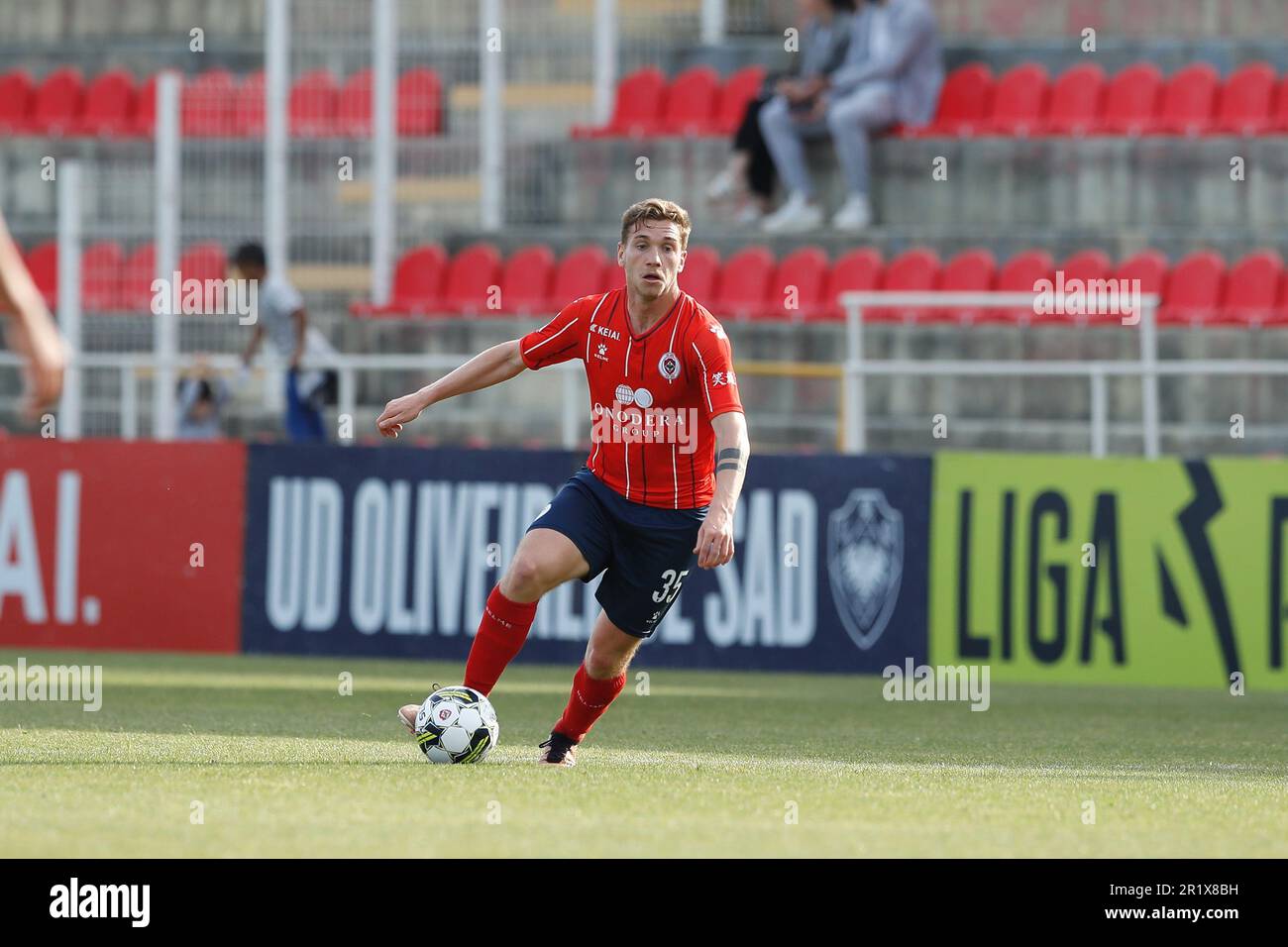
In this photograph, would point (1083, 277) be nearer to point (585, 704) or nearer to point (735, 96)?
point (735, 96)

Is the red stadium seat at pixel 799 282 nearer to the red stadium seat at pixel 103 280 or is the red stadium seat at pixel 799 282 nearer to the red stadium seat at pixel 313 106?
the red stadium seat at pixel 313 106

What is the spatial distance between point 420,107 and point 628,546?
1443 cm

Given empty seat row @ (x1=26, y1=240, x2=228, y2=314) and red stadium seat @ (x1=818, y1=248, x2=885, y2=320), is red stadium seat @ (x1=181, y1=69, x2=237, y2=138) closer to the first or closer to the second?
empty seat row @ (x1=26, y1=240, x2=228, y2=314)

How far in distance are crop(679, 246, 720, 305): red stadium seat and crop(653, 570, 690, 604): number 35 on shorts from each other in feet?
35.9

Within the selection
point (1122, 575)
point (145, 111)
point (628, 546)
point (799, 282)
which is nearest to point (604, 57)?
point (799, 282)

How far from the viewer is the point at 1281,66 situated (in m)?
21.9

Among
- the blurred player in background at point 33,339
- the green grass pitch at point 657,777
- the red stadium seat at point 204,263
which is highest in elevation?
the red stadium seat at point 204,263

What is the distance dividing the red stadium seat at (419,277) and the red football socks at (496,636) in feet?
38.2

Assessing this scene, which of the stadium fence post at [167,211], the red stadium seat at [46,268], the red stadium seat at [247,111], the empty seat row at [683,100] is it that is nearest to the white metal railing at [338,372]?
the stadium fence post at [167,211]

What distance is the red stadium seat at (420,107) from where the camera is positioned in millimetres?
22578

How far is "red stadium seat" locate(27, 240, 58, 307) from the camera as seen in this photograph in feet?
70.2

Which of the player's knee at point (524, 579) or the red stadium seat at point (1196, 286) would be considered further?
the red stadium seat at point (1196, 286)

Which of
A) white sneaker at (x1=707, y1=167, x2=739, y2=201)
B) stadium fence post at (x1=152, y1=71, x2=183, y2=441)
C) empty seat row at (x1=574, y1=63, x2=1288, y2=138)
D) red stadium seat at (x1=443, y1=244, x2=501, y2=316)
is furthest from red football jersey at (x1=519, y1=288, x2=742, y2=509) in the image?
empty seat row at (x1=574, y1=63, x2=1288, y2=138)
